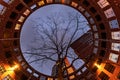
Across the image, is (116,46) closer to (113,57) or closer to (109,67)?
(113,57)

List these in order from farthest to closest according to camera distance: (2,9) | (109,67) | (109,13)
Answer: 1. (109,67)
2. (109,13)
3. (2,9)

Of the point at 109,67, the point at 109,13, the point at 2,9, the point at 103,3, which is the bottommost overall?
the point at 109,67

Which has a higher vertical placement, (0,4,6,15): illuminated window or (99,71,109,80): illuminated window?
(0,4,6,15): illuminated window

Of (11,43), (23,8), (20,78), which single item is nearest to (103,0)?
(23,8)

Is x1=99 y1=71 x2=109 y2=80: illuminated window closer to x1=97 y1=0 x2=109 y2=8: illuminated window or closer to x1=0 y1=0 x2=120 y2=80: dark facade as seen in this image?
x1=0 y1=0 x2=120 y2=80: dark facade

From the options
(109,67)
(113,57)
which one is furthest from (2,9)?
(109,67)

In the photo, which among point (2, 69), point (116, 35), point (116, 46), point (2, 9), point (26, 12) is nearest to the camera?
point (2, 9)

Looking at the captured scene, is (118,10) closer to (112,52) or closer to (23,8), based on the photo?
(112,52)

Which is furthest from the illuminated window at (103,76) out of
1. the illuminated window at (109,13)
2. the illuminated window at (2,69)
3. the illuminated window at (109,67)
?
the illuminated window at (2,69)

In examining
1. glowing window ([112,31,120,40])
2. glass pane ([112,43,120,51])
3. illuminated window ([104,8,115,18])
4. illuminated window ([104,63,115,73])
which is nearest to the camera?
illuminated window ([104,8,115,18])

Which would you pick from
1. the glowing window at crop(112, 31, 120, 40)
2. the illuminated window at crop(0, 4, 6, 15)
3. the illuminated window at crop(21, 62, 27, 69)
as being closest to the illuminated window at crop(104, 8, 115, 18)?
the glowing window at crop(112, 31, 120, 40)

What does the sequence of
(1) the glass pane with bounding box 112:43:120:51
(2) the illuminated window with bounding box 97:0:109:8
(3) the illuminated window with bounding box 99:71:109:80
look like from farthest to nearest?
1. (3) the illuminated window with bounding box 99:71:109:80
2. (1) the glass pane with bounding box 112:43:120:51
3. (2) the illuminated window with bounding box 97:0:109:8

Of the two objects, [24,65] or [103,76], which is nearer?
[24,65]

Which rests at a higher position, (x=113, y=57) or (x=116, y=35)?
(x=116, y=35)
